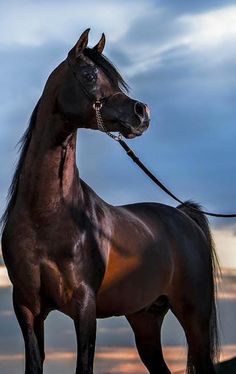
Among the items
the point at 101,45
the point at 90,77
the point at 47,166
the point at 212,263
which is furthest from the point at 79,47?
the point at 212,263

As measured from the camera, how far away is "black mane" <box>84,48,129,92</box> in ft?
24.4

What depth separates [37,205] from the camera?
24.5ft

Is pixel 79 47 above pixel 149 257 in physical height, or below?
above

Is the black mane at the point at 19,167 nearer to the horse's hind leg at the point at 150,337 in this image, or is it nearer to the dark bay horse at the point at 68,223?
the dark bay horse at the point at 68,223

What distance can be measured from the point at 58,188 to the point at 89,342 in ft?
3.68

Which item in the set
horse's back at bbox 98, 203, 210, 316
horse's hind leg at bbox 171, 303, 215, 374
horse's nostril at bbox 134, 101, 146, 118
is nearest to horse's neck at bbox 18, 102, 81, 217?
horse's nostril at bbox 134, 101, 146, 118

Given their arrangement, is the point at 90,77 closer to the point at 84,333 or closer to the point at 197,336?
the point at 84,333

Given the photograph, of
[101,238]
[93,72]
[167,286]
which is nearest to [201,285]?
[167,286]

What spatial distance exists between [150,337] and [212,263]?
0.88m

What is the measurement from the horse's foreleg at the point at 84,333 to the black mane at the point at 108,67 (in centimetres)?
152

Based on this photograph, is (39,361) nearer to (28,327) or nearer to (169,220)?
(28,327)

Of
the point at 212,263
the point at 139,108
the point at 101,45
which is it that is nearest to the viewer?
the point at 139,108

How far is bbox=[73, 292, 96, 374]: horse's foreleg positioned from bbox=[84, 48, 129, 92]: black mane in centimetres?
152

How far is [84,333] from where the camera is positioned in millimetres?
7266
